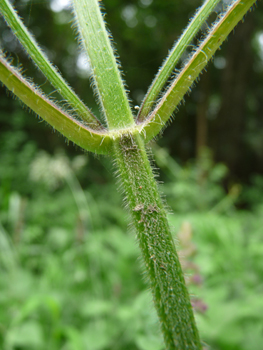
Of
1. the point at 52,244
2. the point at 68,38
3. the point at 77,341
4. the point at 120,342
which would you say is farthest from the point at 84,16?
the point at 68,38

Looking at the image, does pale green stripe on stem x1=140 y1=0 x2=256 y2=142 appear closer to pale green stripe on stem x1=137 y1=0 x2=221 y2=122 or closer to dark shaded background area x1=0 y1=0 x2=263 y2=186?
pale green stripe on stem x1=137 y1=0 x2=221 y2=122

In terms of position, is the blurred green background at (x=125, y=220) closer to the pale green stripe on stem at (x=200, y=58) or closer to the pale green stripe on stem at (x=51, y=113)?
the pale green stripe on stem at (x=51, y=113)

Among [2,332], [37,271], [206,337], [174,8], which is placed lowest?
[37,271]

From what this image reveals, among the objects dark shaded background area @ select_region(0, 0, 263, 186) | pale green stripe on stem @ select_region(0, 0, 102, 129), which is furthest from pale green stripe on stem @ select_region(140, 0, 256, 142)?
dark shaded background area @ select_region(0, 0, 263, 186)

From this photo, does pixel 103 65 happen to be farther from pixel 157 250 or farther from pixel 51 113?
pixel 157 250

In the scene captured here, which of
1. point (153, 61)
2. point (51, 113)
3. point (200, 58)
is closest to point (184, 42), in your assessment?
point (200, 58)

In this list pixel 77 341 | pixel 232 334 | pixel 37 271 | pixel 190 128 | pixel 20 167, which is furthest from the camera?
pixel 190 128

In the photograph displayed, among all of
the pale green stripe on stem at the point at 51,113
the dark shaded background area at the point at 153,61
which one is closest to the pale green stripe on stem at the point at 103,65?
the pale green stripe on stem at the point at 51,113

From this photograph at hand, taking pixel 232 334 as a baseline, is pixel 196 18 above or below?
above

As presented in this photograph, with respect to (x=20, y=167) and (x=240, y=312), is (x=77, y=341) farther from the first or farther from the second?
(x=20, y=167)
